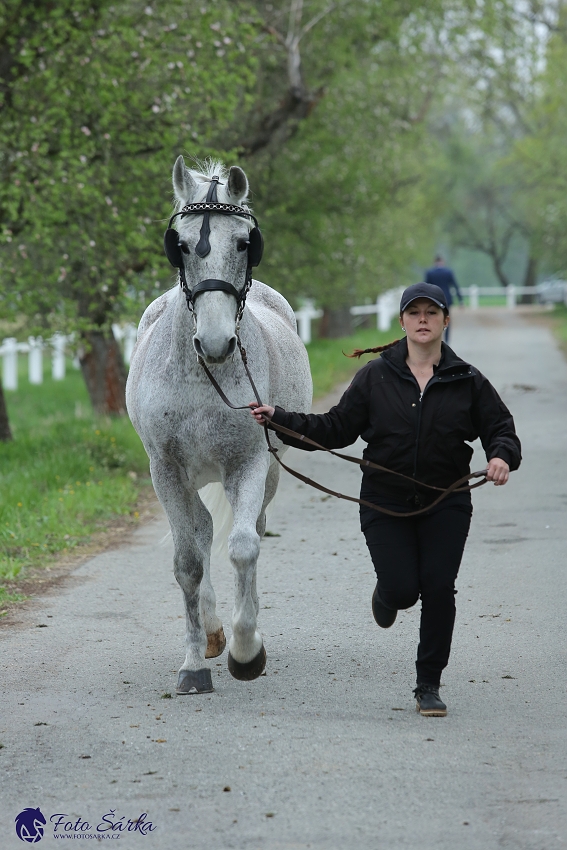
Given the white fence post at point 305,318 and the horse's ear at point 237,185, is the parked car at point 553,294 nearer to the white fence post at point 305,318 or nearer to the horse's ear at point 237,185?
the white fence post at point 305,318

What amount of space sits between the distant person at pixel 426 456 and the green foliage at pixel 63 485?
3.76 metres

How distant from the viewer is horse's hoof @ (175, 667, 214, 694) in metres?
5.51

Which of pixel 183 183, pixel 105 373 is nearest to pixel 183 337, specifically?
pixel 183 183

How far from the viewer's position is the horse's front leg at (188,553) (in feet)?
18.2

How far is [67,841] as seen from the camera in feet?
12.7

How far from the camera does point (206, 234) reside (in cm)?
515

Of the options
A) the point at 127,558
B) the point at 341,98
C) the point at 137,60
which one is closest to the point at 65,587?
the point at 127,558

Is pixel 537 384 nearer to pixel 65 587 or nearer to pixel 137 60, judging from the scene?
pixel 137 60

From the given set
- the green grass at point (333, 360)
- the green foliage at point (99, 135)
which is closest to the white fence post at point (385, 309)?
the green grass at point (333, 360)

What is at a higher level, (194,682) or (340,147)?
(340,147)

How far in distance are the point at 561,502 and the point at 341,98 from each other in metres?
12.1

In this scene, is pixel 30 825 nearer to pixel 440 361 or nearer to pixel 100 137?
pixel 440 361

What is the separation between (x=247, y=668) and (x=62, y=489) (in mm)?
6269

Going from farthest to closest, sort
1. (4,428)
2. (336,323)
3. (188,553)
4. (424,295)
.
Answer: (336,323) < (4,428) < (188,553) < (424,295)
